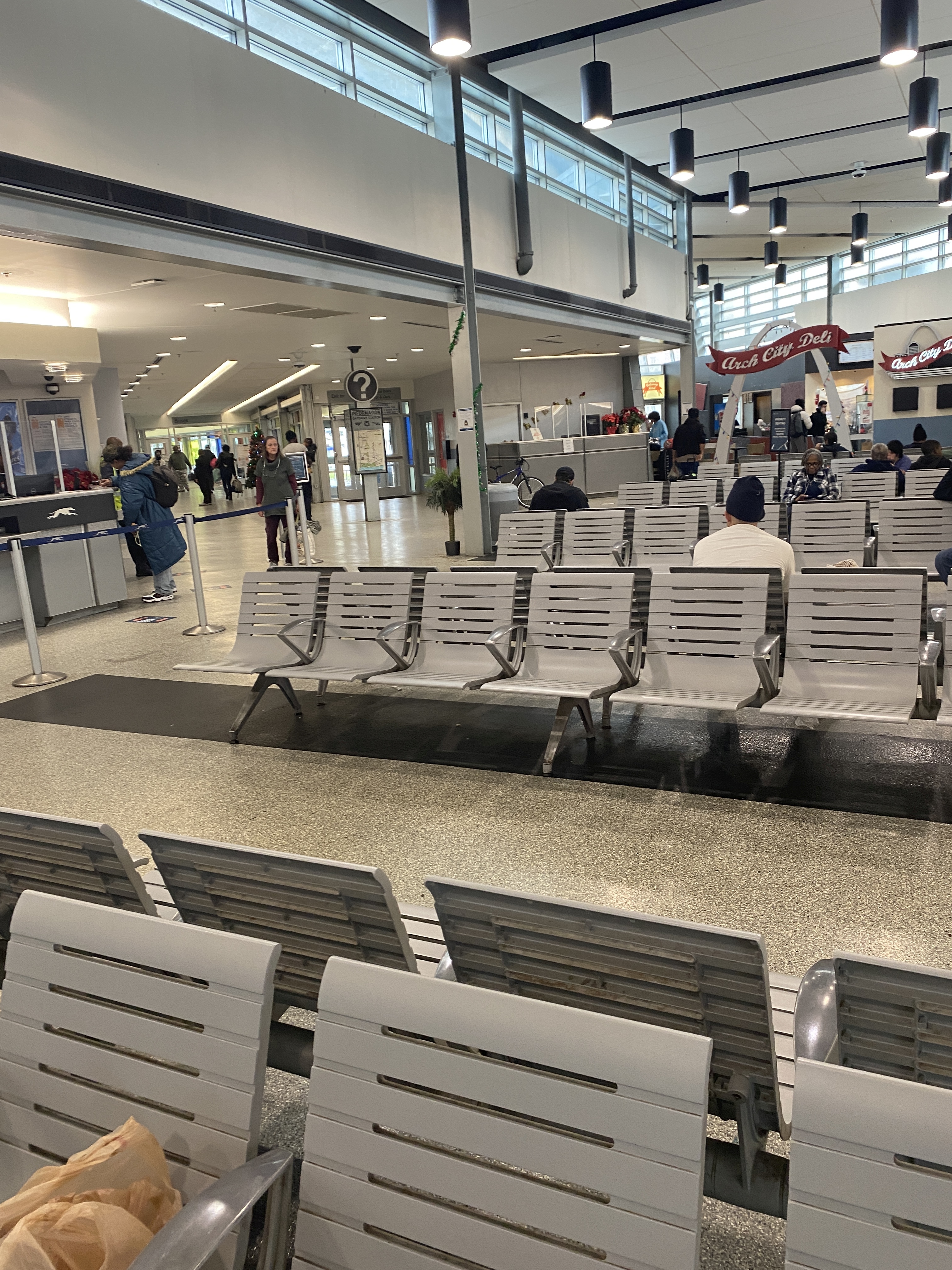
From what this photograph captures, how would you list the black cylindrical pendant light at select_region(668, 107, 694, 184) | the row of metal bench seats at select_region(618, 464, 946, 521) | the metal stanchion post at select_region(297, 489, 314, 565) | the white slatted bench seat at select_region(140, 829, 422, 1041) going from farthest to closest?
the metal stanchion post at select_region(297, 489, 314, 565) → the black cylindrical pendant light at select_region(668, 107, 694, 184) → the row of metal bench seats at select_region(618, 464, 946, 521) → the white slatted bench seat at select_region(140, 829, 422, 1041)

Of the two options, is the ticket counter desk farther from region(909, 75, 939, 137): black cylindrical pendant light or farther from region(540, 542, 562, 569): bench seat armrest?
region(909, 75, 939, 137): black cylindrical pendant light

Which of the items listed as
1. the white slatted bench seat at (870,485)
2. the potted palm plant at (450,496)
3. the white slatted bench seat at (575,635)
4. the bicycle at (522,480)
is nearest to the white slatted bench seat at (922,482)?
the white slatted bench seat at (870,485)

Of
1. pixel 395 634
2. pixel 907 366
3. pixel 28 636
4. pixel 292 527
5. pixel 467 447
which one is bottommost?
pixel 28 636

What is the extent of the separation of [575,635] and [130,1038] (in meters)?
3.72

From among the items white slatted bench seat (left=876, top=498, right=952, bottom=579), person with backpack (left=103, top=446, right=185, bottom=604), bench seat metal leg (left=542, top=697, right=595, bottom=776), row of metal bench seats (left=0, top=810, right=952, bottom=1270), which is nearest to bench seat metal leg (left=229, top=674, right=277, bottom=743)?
bench seat metal leg (left=542, top=697, right=595, bottom=776)

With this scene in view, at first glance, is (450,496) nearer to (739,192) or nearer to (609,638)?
(739,192)

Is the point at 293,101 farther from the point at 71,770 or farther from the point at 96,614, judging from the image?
the point at 71,770

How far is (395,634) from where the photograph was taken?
559cm

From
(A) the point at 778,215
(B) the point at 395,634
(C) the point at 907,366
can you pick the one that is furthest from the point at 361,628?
(C) the point at 907,366

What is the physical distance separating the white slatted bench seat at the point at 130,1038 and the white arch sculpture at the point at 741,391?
38.6 ft

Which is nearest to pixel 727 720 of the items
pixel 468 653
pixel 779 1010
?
pixel 468 653

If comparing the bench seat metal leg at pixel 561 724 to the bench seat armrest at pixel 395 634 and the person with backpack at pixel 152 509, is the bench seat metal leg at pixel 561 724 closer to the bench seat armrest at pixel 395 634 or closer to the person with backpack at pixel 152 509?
the bench seat armrest at pixel 395 634

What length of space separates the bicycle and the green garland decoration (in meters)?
4.49

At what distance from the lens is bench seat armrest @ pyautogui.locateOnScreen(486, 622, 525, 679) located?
16.3 feet
